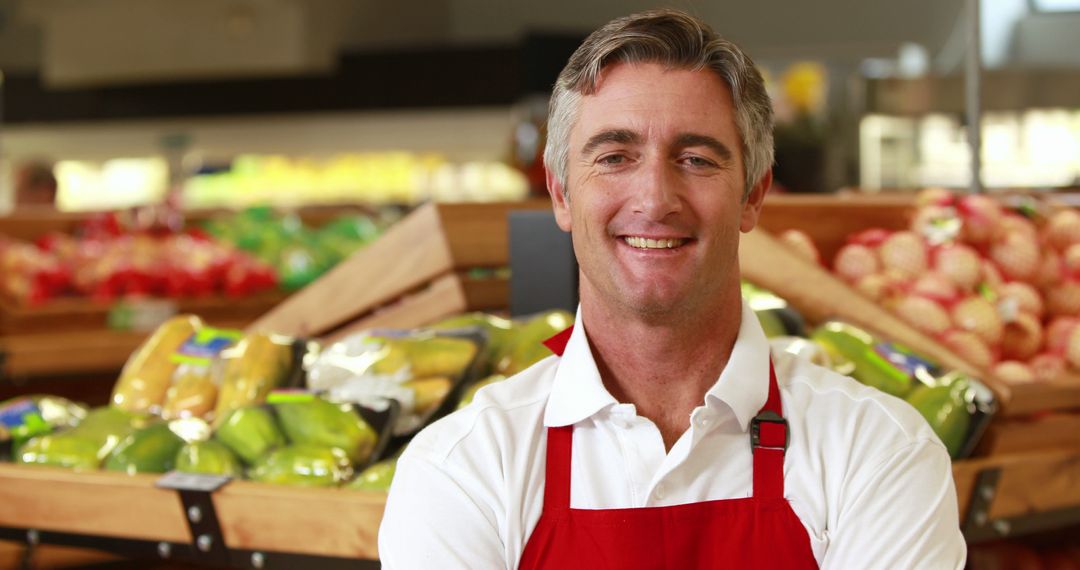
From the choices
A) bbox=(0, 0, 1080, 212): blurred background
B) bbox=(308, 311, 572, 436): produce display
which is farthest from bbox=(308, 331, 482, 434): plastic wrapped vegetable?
bbox=(0, 0, 1080, 212): blurred background

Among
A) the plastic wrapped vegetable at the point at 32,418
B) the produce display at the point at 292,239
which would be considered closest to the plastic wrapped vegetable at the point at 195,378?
the plastic wrapped vegetable at the point at 32,418

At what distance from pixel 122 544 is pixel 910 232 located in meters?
1.80

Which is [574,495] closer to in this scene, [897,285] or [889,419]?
[889,419]

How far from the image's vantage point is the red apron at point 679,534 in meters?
1.24

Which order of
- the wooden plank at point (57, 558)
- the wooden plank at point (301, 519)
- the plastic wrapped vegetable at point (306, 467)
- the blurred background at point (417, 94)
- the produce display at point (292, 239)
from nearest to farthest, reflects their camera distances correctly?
the wooden plank at point (301, 519) < the plastic wrapped vegetable at point (306, 467) < the wooden plank at point (57, 558) < the produce display at point (292, 239) < the blurred background at point (417, 94)

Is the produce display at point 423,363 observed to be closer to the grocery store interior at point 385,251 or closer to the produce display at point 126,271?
the grocery store interior at point 385,251

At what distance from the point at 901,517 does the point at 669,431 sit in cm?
27

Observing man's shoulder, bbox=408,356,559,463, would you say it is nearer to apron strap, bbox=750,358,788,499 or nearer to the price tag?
apron strap, bbox=750,358,788,499

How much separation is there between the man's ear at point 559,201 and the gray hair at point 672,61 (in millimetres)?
50

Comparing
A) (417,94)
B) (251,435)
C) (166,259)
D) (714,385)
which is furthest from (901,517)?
(417,94)

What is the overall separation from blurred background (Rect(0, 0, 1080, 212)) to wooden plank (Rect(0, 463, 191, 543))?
5.03 meters

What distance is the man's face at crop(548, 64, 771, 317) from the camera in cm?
126

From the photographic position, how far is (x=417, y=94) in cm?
964

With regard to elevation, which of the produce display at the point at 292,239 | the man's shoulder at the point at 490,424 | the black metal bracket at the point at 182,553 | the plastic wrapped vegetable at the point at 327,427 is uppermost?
the man's shoulder at the point at 490,424
